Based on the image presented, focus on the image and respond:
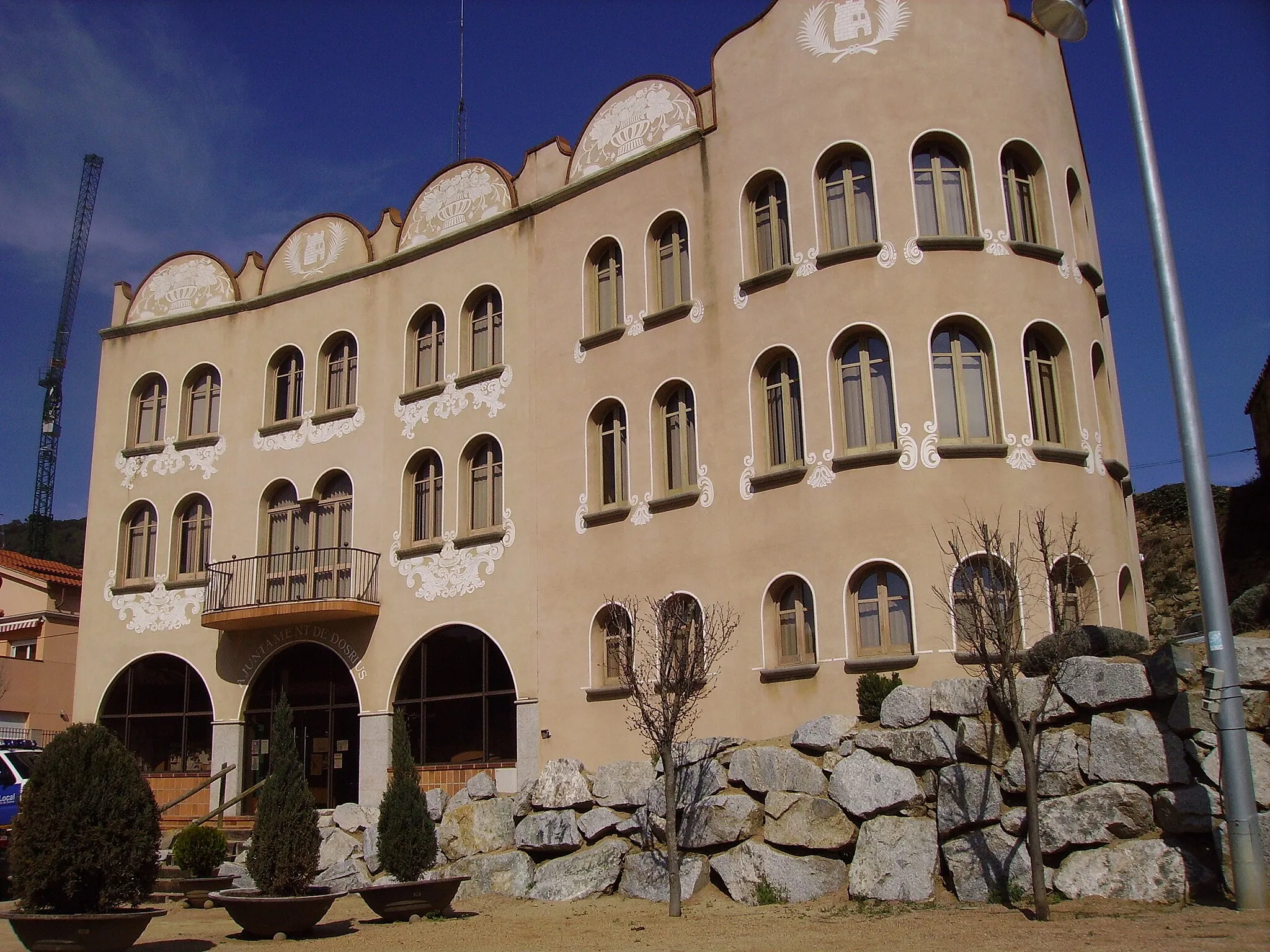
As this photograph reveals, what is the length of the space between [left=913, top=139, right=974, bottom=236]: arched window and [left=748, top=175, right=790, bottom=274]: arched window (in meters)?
2.39

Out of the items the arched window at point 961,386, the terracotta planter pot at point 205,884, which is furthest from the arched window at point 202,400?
the arched window at point 961,386

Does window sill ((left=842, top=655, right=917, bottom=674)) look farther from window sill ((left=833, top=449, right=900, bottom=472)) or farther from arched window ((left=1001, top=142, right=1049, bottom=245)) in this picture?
arched window ((left=1001, top=142, right=1049, bottom=245))

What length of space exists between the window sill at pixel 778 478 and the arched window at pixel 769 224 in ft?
12.5

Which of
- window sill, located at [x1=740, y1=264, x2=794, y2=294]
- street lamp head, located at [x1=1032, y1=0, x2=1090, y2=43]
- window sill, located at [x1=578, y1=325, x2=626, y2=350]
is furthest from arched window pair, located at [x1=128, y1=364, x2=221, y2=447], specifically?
street lamp head, located at [x1=1032, y1=0, x2=1090, y2=43]

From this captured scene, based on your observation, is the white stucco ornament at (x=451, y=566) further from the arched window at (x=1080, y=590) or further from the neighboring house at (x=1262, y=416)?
the neighboring house at (x=1262, y=416)

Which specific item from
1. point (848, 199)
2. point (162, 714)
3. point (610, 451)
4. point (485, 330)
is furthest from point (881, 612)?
point (162, 714)

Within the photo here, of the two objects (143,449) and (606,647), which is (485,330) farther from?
(143,449)

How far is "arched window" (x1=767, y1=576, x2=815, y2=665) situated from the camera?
21062mm

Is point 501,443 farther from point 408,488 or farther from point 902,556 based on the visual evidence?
point 902,556

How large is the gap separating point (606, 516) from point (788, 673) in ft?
17.0

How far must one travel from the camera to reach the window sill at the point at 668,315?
23.7 metres

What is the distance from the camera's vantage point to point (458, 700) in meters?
26.0

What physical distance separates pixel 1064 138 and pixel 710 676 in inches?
470

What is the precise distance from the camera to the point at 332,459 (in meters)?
28.9
